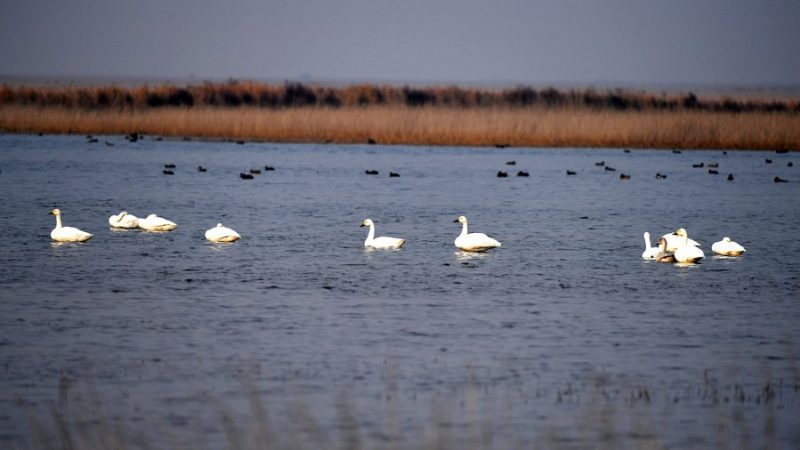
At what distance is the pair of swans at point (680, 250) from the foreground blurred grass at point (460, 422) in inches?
290

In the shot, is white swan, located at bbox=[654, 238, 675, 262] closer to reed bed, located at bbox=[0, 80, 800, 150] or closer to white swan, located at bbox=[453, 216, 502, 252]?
white swan, located at bbox=[453, 216, 502, 252]

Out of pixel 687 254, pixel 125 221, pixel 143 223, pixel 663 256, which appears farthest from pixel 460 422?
pixel 125 221

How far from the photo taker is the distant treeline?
45969 millimetres

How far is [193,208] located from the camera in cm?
2520

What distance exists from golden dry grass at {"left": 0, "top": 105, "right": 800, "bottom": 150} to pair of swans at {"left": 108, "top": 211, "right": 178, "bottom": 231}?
21.8m

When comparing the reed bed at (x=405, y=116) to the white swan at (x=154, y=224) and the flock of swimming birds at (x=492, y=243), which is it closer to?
the white swan at (x=154, y=224)

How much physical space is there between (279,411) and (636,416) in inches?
98.9

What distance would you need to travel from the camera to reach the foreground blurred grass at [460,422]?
851cm

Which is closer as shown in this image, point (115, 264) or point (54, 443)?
point (54, 443)

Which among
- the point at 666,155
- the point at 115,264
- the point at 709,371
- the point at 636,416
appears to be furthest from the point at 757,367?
the point at 666,155

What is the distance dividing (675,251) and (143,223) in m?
7.99

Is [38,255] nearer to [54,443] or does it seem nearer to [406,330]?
[406,330]

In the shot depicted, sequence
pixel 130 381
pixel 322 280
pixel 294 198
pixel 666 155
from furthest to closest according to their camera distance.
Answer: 1. pixel 666 155
2. pixel 294 198
3. pixel 322 280
4. pixel 130 381

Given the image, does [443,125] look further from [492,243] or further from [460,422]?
[460,422]
